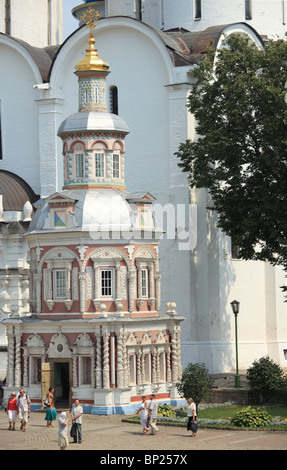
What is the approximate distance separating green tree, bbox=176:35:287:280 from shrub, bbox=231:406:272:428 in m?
6.82

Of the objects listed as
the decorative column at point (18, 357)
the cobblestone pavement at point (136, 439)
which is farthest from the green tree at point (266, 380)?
the decorative column at point (18, 357)

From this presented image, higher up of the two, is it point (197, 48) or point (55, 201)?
point (197, 48)

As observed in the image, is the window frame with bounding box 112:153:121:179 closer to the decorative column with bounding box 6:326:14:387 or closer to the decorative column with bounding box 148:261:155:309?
the decorative column with bounding box 148:261:155:309

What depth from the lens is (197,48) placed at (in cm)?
4456

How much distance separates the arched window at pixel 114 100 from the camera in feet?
148

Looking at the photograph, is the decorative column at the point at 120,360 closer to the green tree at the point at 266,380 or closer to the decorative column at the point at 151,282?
the decorative column at the point at 151,282

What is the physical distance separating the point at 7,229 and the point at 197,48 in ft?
31.3

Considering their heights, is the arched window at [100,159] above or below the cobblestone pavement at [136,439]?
above

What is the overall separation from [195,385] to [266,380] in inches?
102

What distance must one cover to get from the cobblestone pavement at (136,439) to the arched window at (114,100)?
1575 cm

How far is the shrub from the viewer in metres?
30.8
